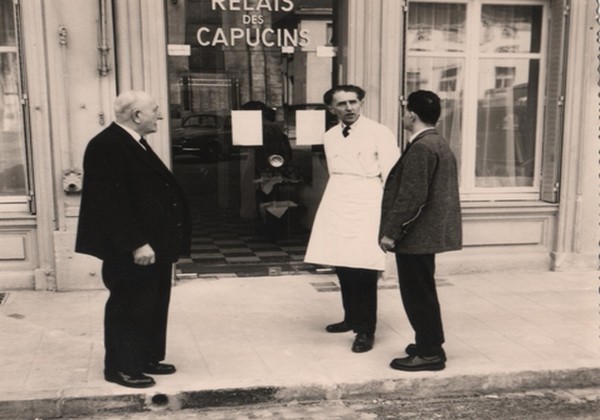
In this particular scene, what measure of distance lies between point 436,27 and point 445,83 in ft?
1.94

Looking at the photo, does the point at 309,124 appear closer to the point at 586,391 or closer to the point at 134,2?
the point at 134,2

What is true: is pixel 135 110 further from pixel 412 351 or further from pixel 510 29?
pixel 510 29

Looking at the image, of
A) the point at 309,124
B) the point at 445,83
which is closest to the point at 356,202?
the point at 309,124

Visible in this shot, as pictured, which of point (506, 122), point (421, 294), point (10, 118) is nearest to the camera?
point (421, 294)

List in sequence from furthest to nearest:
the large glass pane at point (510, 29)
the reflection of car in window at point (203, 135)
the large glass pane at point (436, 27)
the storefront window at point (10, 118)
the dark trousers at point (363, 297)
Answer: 1. the large glass pane at point (510, 29)
2. the large glass pane at point (436, 27)
3. the reflection of car in window at point (203, 135)
4. the storefront window at point (10, 118)
5. the dark trousers at point (363, 297)

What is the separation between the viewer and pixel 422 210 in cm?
448

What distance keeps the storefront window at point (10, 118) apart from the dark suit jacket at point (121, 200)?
3093mm

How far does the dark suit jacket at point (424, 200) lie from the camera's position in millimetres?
4395

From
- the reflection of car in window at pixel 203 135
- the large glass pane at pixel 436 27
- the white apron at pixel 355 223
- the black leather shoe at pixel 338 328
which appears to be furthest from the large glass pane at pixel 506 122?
the white apron at pixel 355 223

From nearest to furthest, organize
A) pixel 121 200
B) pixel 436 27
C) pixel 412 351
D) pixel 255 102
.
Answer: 1. pixel 121 200
2. pixel 412 351
3. pixel 255 102
4. pixel 436 27

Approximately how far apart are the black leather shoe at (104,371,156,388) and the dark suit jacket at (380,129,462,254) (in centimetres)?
Answer: 173

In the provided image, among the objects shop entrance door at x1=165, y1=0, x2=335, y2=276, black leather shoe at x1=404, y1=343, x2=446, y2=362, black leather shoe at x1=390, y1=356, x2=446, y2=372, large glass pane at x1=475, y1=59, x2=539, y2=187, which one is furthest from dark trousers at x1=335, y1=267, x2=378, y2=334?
large glass pane at x1=475, y1=59, x2=539, y2=187

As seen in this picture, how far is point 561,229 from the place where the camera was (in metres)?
7.61

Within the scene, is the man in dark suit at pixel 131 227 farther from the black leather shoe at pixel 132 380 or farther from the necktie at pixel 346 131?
the necktie at pixel 346 131
